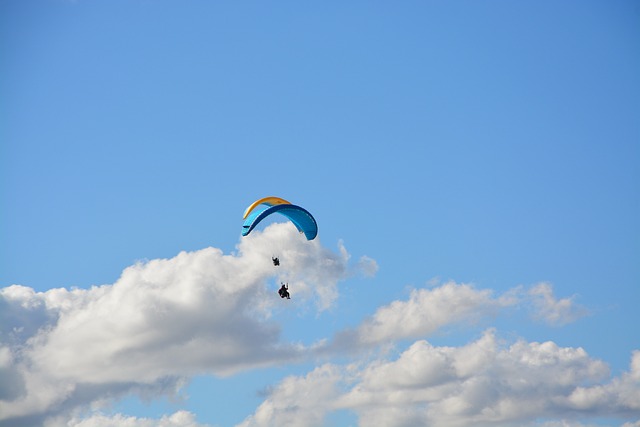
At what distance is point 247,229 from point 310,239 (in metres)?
9.10

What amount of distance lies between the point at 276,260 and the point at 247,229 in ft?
15.0

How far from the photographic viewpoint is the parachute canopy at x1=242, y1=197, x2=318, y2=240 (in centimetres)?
13725

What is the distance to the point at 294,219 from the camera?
142125mm

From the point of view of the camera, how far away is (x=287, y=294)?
452ft

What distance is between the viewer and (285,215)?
141 meters

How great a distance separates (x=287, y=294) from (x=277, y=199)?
1033cm

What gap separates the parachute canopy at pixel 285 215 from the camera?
450 feet

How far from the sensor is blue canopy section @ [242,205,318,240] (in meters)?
137

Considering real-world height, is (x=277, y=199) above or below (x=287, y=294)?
above

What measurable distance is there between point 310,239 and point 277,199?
6.83 metres

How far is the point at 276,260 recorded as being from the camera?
13812 cm

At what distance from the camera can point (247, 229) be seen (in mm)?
137250

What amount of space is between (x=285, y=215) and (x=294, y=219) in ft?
4.27

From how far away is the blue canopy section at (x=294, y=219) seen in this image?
137375 mm
